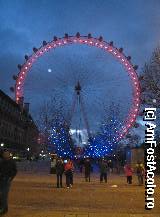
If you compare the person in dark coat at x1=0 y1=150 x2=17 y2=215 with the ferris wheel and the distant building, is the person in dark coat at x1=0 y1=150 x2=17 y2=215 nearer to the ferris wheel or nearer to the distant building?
the ferris wheel

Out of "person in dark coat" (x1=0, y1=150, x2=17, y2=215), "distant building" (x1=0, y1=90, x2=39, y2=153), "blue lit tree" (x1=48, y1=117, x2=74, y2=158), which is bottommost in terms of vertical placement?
"person in dark coat" (x1=0, y1=150, x2=17, y2=215)

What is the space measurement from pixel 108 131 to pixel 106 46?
1551 inches

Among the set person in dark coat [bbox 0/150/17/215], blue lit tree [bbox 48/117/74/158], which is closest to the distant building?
blue lit tree [bbox 48/117/74/158]

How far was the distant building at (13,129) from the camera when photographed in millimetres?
133625

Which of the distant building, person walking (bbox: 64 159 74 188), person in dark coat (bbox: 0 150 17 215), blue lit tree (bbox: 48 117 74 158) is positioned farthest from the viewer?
the distant building

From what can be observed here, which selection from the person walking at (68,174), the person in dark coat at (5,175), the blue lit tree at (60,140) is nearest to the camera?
the person in dark coat at (5,175)

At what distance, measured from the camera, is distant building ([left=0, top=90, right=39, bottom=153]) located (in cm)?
13362

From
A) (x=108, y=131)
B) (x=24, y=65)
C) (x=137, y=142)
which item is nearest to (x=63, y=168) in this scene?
(x=24, y=65)

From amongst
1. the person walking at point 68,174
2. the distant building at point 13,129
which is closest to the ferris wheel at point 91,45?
the person walking at point 68,174

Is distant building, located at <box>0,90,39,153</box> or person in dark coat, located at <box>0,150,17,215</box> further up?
distant building, located at <box>0,90,39,153</box>

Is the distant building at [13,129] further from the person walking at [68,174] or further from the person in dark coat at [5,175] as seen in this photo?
the person in dark coat at [5,175]

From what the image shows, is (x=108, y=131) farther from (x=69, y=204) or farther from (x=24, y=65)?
(x=69, y=204)

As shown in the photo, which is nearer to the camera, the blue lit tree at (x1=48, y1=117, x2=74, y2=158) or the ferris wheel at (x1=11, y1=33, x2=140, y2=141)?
the ferris wheel at (x1=11, y1=33, x2=140, y2=141)

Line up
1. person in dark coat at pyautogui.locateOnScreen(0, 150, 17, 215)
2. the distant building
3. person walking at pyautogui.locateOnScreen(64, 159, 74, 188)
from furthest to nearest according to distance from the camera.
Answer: the distant building → person walking at pyautogui.locateOnScreen(64, 159, 74, 188) → person in dark coat at pyautogui.locateOnScreen(0, 150, 17, 215)
